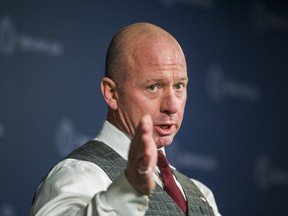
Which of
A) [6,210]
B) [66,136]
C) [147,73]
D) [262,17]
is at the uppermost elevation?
[147,73]

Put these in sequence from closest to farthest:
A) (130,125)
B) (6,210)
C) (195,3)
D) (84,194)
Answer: (84,194) → (130,125) → (6,210) → (195,3)

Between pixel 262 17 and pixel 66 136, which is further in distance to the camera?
pixel 262 17

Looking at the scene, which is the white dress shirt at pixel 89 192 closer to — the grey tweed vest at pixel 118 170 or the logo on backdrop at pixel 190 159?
the grey tweed vest at pixel 118 170

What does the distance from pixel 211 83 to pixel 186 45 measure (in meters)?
0.24

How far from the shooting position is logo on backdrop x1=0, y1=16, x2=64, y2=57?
12.2 feet

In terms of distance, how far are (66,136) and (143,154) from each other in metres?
2.10

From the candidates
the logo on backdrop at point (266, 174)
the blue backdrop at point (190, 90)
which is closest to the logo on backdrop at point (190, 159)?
the blue backdrop at point (190, 90)

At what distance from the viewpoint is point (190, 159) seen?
14.5 feet

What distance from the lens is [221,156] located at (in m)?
4.59

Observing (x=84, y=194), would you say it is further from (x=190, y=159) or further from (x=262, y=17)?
(x=262, y=17)

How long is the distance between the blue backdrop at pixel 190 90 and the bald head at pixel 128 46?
1.30m

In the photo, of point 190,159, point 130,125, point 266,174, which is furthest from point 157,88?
point 266,174

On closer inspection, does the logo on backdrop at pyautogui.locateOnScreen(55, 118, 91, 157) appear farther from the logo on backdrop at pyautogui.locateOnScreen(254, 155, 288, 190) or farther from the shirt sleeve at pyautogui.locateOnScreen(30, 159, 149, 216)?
the shirt sleeve at pyautogui.locateOnScreen(30, 159, 149, 216)

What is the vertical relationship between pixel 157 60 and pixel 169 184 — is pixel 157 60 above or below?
above
